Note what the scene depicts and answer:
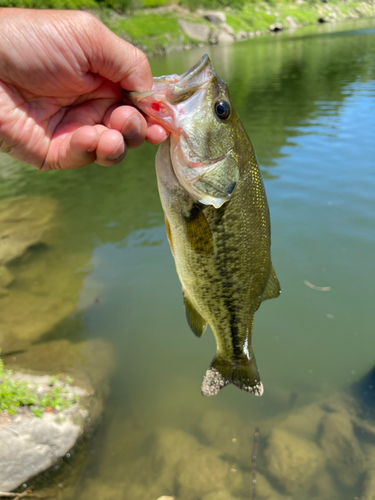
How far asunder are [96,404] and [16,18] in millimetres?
3798

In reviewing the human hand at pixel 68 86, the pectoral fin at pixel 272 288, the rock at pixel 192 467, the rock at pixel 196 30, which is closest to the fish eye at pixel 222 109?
the human hand at pixel 68 86

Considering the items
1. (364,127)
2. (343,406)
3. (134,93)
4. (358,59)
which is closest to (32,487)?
(343,406)

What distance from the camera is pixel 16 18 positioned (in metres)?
2.04

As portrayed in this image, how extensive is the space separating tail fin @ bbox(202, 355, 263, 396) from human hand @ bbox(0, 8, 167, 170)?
5.52 feet

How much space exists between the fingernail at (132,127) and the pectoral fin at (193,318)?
1.09 m

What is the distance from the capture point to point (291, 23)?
69.1m

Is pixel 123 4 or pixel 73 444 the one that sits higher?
pixel 123 4

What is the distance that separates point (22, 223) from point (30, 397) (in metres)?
5.65

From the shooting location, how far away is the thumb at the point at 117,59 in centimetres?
199

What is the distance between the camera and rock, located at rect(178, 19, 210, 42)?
164ft

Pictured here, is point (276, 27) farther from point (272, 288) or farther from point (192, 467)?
point (192, 467)

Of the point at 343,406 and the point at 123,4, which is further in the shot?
the point at 123,4

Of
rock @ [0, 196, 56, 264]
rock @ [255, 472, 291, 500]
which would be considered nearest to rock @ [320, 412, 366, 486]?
rock @ [255, 472, 291, 500]

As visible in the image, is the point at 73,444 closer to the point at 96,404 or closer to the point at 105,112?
the point at 96,404
